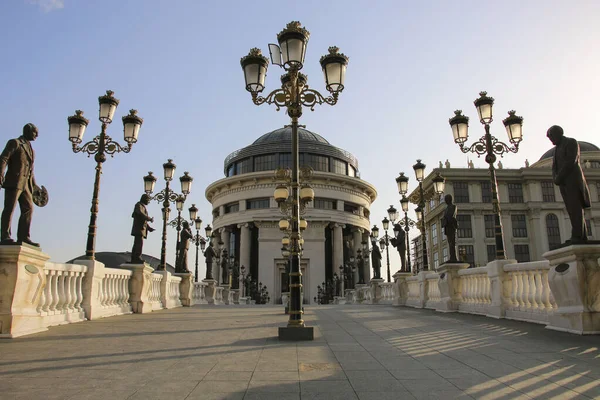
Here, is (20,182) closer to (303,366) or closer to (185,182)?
(303,366)

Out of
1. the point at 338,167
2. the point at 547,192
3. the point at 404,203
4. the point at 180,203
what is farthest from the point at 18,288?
the point at 547,192

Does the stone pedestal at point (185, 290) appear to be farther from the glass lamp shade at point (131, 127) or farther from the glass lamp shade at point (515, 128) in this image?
the glass lamp shade at point (515, 128)

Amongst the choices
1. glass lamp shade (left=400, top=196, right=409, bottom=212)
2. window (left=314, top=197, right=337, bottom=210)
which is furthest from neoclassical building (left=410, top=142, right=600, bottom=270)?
glass lamp shade (left=400, top=196, right=409, bottom=212)

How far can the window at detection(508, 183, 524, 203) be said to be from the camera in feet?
204

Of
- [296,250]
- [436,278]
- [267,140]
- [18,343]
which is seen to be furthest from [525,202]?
[18,343]

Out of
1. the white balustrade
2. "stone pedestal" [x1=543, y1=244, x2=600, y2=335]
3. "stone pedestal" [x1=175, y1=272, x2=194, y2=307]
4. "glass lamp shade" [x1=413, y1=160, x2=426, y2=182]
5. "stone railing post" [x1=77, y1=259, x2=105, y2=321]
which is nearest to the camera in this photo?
"stone pedestal" [x1=543, y1=244, x2=600, y2=335]

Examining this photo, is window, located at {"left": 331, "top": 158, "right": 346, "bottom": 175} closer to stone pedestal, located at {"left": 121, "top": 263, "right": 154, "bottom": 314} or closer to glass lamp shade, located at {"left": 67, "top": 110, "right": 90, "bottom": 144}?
stone pedestal, located at {"left": 121, "top": 263, "right": 154, "bottom": 314}

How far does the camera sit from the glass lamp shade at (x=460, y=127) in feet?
46.6

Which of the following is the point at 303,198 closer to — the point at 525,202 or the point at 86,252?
the point at 86,252

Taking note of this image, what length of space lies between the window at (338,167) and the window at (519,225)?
24646mm

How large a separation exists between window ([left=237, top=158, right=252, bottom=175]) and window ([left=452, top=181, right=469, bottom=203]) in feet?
95.0

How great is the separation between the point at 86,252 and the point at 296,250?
6.68 m

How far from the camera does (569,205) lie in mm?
7785

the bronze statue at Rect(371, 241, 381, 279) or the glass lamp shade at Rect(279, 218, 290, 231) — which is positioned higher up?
the glass lamp shade at Rect(279, 218, 290, 231)
